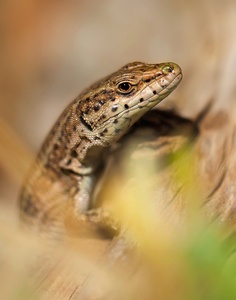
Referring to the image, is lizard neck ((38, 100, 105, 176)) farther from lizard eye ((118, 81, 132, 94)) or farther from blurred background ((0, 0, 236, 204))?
blurred background ((0, 0, 236, 204))

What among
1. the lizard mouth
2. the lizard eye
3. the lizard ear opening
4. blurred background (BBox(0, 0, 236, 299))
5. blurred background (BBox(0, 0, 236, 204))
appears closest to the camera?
the lizard mouth

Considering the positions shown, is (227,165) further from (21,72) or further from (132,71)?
(21,72)

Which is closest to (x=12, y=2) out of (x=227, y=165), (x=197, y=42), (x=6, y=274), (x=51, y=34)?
(x=51, y=34)

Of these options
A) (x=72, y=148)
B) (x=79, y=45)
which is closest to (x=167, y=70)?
(x=72, y=148)

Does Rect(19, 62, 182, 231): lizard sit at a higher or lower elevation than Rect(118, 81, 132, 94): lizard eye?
lower

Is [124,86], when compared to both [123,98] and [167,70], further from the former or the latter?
[167,70]

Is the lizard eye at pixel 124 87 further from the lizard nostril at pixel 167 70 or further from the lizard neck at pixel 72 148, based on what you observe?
the lizard neck at pixel 72 148

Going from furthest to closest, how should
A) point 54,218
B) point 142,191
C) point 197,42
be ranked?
point 197,42
point 54,218
point 142,191

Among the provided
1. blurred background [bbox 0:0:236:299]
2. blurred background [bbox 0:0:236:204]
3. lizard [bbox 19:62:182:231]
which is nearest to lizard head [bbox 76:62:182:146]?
lizard [bbox 19:62:182:231]
